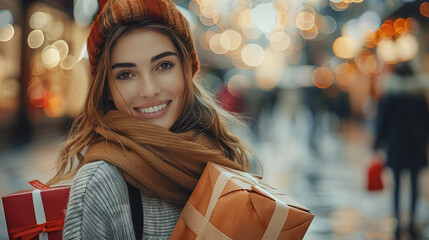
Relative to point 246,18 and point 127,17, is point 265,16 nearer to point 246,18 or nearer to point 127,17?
point 246,18

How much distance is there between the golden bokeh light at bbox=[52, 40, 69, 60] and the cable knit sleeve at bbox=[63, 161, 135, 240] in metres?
13.3

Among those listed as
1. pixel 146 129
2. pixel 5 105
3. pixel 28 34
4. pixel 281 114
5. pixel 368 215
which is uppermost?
pixel 28 34

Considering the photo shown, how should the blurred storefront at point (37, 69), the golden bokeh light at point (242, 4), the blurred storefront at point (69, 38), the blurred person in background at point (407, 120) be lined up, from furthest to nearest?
the golden bokeh light at point (242, 4), the blurred storefront at point (69, 38), the blurred storefront at point (37, 69), the blurred person in background at point (407, 120)

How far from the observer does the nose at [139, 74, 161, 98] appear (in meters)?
1.64

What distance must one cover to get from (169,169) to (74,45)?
14.4 m

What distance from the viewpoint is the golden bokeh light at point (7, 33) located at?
10511 millimetres

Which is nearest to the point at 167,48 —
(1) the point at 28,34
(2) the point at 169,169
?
(2) the point at 169,169

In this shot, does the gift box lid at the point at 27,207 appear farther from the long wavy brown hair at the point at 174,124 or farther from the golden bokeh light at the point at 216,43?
the golden bokeh light at the point at 216,43

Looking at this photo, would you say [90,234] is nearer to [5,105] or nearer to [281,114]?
[5,105]

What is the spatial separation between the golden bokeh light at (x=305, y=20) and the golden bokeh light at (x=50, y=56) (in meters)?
8.55

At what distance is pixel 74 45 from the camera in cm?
1472

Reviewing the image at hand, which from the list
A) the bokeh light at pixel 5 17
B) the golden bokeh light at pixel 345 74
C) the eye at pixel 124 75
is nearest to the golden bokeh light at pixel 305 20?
the bokeh light at pixel 5 17

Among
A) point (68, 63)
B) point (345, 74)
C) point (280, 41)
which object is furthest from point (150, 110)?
point (345, 74)

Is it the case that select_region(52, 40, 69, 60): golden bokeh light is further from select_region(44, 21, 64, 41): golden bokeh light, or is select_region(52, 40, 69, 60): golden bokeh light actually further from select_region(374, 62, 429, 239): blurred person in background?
select_region(374, 62, 429, 239): blurred person in background
